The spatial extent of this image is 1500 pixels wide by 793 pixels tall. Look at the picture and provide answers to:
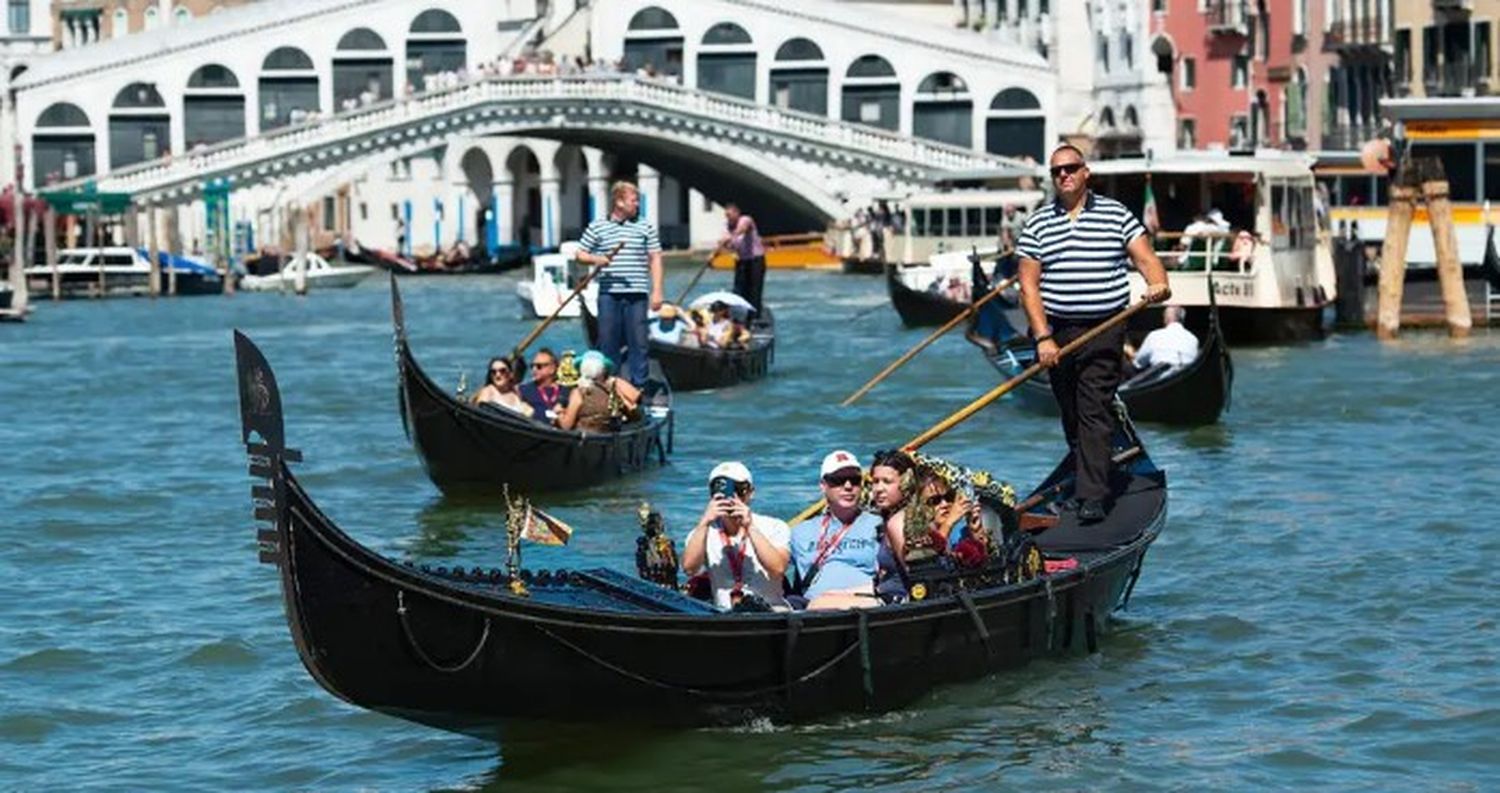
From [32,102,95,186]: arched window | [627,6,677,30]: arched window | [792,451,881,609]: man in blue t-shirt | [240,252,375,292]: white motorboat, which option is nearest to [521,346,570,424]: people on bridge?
[792,451,881,609]: man in blue t-shirt

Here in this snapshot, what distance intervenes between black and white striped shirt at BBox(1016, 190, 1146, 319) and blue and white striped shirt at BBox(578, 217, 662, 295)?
3301 millimetres

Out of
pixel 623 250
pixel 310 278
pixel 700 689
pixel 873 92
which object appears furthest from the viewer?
pixel 873 92

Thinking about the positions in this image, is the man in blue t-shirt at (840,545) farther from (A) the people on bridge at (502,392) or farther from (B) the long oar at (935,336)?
(B) the long oar at (935,336)

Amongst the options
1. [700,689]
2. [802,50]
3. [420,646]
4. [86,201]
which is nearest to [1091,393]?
[700,689]

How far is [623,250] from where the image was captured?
→ 1054 centimetres

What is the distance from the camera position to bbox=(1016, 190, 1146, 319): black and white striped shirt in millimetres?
7293

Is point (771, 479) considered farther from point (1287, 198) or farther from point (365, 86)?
point (365, 86)

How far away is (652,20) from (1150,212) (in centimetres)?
1907

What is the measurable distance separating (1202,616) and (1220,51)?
24421 millimetres

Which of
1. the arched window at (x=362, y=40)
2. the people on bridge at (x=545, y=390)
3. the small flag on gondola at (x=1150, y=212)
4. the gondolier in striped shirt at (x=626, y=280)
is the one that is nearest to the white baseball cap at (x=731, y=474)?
the people on bridge at (x=545, y=390)

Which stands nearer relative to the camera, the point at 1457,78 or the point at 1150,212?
the point at 1150,212

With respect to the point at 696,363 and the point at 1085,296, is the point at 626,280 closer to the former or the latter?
the point at 1085,296

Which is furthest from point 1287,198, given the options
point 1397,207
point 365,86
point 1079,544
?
point 365,86

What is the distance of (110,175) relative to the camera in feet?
101
